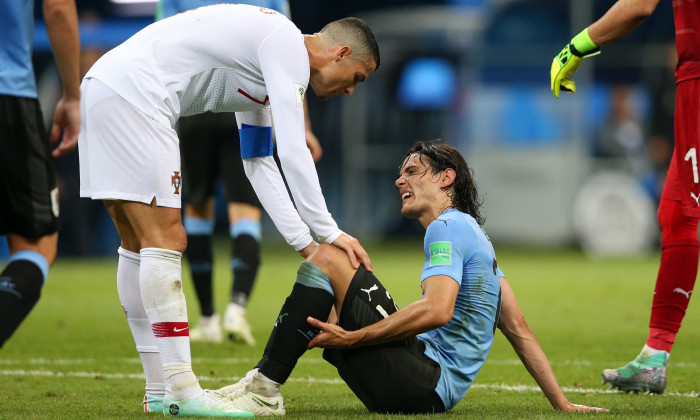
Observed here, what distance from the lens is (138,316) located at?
4.55 metres

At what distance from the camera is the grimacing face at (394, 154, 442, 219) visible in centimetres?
448

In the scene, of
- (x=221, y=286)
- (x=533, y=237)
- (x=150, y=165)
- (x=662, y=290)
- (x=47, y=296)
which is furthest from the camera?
(x=533, y=237)

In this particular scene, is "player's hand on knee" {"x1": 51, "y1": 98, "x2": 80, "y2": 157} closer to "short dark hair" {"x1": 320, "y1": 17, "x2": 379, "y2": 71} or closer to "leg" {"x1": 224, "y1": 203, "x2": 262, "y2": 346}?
"short dark hair" {"x1": 320, "y1": 17, "x2": 379, "y2": 71}

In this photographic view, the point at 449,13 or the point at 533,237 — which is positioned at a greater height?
the point at 449,13

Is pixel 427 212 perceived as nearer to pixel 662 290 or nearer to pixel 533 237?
pixel 662 290

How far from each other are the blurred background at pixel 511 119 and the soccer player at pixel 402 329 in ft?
44.9

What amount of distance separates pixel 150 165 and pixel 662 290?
2.76 meters

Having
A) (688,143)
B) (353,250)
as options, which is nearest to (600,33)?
(688,143)

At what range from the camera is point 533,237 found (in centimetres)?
1922

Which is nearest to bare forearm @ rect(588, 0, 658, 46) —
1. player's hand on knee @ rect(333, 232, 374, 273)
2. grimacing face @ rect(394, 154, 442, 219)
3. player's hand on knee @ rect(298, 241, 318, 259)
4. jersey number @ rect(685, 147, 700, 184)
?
jersey number @ rect(685, 147, 700, 184)

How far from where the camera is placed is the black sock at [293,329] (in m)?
4.11

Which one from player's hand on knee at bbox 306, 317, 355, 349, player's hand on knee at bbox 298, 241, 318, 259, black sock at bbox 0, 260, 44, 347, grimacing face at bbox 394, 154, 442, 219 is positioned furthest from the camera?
black sock at bbox 0, 260, 44, 347

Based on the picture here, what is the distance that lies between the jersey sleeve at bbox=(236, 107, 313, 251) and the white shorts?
507mm

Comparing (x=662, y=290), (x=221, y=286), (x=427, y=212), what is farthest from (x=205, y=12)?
(x=221, y=286)
